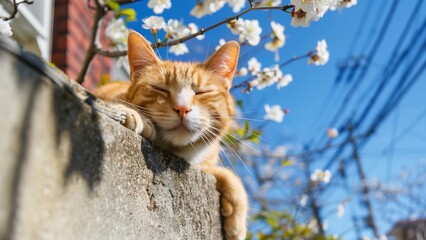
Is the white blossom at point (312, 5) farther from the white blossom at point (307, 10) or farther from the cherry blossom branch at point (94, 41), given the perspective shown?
the cherry blossom branch at point (94, 41)

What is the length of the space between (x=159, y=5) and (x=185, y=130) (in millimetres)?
912

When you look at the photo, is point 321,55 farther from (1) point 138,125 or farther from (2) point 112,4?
(1) point 138,125

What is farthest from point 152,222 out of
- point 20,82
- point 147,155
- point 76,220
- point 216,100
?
point 216,100

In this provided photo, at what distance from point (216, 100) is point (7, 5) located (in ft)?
4.35

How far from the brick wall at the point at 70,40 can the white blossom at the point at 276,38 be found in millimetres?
1923

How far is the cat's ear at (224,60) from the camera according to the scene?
1996 millimetres

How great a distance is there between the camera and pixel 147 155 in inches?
53.3

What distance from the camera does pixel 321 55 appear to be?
2645 mm

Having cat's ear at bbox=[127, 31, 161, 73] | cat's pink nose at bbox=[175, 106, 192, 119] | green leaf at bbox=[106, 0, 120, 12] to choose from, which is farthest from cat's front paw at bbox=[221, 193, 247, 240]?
green leaf at bbox=[106, 0, 120, 12]

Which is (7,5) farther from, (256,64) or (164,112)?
(256,64)

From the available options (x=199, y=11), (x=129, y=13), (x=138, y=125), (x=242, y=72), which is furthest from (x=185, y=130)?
(x=242, y=72)

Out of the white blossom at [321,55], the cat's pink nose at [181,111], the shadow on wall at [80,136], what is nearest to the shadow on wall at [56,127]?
the shadow on wall at [80,136]

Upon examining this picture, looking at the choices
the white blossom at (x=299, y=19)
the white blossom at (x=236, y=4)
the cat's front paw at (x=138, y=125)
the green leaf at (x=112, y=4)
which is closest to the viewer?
the cat's front paw at (x=138, y=125)

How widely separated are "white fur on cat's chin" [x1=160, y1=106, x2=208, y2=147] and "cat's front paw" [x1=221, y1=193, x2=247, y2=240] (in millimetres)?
370
